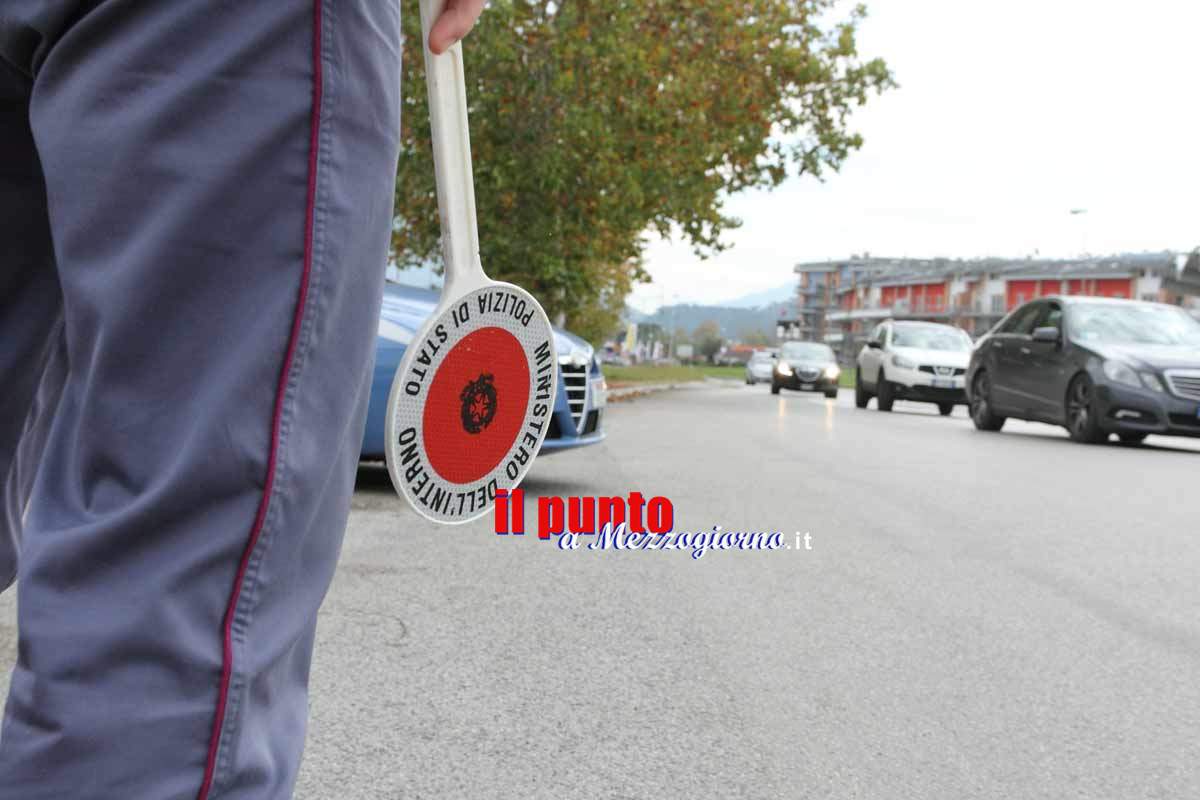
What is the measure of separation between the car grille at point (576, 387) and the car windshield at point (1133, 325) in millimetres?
7823

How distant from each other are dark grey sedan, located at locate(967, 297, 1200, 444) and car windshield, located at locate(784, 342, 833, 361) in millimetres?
18226

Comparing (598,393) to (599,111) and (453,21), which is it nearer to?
(453,21)

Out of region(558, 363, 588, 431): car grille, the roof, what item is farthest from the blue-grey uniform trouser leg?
the roof

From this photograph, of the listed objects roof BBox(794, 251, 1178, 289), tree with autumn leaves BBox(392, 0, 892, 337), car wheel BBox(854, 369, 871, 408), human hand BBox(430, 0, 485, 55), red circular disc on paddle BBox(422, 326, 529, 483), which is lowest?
car wheel BBox(854, 369, 871, 408)

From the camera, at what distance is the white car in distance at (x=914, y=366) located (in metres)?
21.3

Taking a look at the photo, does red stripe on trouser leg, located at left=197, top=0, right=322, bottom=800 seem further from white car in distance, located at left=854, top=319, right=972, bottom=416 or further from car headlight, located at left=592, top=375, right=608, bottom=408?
white car in distance, located at left=854, top=319, right=972, bottom=416

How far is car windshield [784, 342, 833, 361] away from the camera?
112 ft

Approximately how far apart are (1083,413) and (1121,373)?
2.20ft

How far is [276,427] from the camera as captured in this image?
999 mm

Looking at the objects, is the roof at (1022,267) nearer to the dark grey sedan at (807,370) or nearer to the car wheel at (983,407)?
the dark grey sedan at (807,370)

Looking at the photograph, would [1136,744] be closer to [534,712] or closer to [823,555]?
[534,712]

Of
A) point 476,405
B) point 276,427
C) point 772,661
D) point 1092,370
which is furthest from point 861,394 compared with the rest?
point 276,427

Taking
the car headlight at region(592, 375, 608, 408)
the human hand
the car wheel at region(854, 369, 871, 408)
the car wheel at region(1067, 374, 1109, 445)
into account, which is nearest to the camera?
the human hand

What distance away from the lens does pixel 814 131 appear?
2727 centimetres
